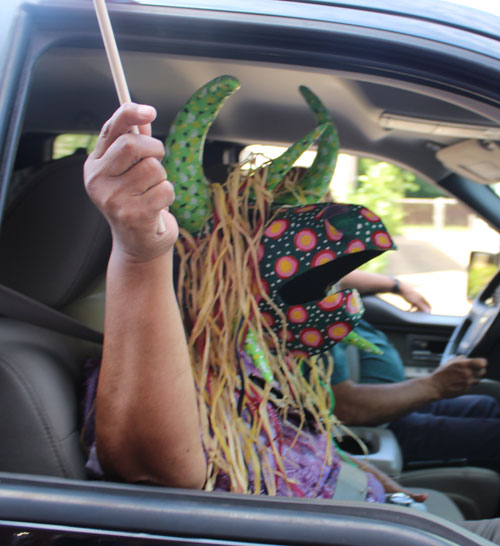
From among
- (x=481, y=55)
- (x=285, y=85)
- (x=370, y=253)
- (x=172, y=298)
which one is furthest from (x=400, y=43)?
(x=285, y=85)

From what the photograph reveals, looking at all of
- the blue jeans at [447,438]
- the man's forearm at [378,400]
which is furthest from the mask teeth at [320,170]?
the blue jeans at [447,438]

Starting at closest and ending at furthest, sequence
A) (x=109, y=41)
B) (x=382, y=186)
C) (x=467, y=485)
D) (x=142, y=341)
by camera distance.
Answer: (x=109, y=41) → (x=142, y=341) → (x=467, y=485) → (x=382, y=186)

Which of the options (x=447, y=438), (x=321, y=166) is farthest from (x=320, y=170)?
(x=447, y=438)

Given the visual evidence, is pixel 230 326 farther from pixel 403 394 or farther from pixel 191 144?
pixel 403 394

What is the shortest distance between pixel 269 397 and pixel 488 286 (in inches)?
53.9

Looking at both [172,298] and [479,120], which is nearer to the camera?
[172,298]

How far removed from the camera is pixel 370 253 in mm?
1271

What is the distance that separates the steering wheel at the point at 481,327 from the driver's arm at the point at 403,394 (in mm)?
78

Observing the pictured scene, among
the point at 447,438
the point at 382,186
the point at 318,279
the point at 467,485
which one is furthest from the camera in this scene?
the point at 382,186

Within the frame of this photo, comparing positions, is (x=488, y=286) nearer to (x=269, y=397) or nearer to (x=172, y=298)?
(x=269, y=397)

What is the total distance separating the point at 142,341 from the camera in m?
0.94

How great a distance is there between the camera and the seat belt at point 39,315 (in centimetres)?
115

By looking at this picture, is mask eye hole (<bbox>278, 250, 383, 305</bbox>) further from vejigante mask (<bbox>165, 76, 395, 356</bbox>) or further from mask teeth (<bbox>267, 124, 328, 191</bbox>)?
mask teeth (<bbox>267, 124, 328, 191</bbox>)

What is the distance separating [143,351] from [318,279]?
1.47 ft
